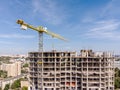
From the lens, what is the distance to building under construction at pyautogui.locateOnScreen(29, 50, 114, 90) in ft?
202

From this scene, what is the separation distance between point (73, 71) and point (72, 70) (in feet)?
1.42

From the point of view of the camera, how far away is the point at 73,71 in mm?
63531

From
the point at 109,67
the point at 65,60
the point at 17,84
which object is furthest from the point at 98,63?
the point at 17,84

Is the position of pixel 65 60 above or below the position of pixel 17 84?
above

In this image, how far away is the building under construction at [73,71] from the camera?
61625 millimetres

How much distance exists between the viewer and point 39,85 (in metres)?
63.1

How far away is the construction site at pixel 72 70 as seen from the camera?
61.6 metres

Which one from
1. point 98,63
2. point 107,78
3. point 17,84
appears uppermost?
point 98,63

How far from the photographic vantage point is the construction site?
2426 inches

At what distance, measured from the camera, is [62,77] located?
63.5 metres

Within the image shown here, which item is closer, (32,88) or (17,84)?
(32,88)

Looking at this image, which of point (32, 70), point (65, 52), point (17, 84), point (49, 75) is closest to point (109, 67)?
point (65, 52)

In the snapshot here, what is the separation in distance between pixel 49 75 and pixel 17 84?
137 feet

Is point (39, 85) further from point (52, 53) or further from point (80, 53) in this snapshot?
point (80, 53)
